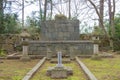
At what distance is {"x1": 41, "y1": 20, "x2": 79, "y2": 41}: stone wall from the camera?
18250 mm

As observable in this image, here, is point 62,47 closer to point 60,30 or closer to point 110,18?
point 60,30

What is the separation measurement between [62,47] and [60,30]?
91.6 inches

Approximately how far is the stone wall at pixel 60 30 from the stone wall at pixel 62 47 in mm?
1982

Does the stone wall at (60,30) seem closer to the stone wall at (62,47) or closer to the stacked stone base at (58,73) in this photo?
the stone wall at (62,47)

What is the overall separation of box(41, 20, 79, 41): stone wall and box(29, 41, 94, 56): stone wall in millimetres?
1982

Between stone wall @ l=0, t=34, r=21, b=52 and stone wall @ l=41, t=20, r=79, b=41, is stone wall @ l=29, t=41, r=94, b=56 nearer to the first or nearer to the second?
stone wall @ l=41, t=20, r=79, b=41

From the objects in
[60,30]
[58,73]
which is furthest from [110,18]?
[58,73]

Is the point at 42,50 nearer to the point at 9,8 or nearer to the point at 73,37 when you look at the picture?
the point at 73,37

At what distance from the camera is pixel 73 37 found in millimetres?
18359

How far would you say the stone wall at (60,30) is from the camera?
18.2 metres

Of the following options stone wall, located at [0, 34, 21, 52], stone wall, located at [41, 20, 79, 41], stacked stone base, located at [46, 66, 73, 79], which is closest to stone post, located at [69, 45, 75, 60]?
stone wall, located at [41, 20, 79, 41]

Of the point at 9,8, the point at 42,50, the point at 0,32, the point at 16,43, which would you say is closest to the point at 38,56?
the point at 42,50

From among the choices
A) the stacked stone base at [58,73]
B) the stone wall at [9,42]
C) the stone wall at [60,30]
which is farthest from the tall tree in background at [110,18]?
the stacked stone base at [58,73]

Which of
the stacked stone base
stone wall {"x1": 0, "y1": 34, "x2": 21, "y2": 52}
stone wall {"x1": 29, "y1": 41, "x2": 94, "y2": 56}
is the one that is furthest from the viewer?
stone wall {"x1": 0, "y1": 34, "x2": 21, "y2": 52}
